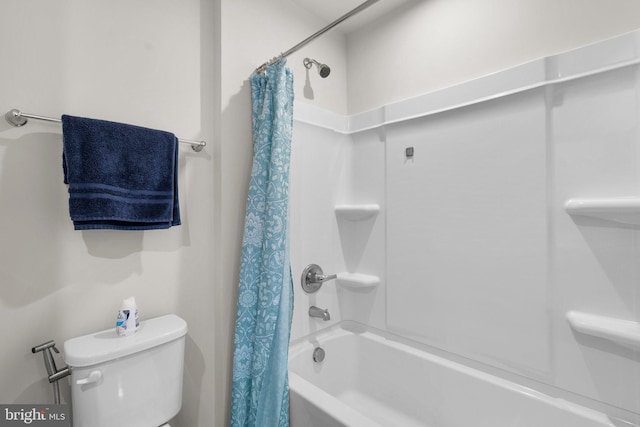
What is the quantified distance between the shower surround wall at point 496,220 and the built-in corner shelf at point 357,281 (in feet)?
0.13

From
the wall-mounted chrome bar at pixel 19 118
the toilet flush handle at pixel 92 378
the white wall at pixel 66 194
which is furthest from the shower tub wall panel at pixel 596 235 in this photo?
the wall-mounted chrome bar at pixel 19 118

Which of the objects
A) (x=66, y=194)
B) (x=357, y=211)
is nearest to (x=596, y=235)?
(x=357, y=211)

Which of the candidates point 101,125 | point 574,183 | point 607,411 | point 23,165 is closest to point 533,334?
point 607,411

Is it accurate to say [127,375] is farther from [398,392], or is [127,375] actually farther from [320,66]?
[320,66]

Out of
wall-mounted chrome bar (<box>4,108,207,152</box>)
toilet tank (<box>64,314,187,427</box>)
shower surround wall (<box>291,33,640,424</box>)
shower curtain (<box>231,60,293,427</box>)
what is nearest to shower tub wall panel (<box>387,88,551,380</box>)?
shower surround wall (<box>291,33,640,424</box>)

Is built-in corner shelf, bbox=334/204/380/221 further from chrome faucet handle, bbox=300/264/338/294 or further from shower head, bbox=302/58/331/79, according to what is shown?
shower head, bbox=302/58/331/79

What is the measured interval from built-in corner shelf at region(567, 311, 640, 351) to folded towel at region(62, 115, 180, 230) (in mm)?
1716

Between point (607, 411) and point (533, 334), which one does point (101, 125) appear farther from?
point (607, 411)

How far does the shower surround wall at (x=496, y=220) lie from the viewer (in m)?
1.21

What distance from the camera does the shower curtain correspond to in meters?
1.37

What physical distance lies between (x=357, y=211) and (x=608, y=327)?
1255 mm

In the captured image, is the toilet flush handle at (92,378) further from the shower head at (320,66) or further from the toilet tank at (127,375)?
the shower head at (320,66)

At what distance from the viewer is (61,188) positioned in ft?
3.78

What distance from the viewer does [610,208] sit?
3.77 feet
